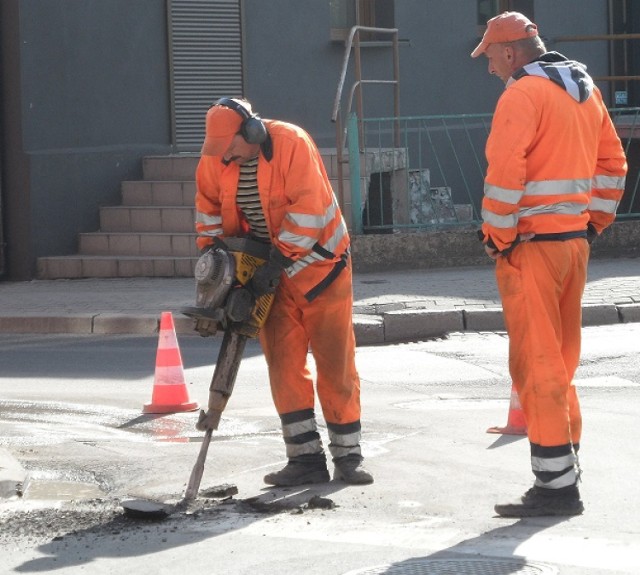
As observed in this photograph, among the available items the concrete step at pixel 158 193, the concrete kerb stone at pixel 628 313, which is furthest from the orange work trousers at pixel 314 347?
the concrete step at pixel 158 193

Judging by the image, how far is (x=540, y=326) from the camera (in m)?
5.78

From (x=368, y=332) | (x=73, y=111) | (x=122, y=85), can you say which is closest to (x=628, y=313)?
(x=368, y=332)

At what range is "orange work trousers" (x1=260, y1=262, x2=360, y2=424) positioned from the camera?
6.53 meters

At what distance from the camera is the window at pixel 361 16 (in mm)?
17672

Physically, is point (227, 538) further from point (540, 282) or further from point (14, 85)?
point (14, 85)

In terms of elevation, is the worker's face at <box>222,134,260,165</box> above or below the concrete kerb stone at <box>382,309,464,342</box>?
above

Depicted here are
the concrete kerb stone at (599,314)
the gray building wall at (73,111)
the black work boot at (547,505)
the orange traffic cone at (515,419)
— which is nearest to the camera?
the black work boot at (547,505)

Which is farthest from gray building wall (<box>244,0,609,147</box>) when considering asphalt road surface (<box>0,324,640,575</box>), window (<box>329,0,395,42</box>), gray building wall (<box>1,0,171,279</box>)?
asphalt road surface (<box>0,324,640,575</box>)

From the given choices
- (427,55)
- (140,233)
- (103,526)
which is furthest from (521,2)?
(103,526)

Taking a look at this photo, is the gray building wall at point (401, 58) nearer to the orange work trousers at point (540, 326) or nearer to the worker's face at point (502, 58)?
the worker's face at point (502, 58)

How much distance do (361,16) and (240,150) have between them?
1173 centimetres

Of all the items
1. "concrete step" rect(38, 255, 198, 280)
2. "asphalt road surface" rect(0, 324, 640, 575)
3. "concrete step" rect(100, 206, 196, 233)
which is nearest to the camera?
"asphalt road surface" rect(0, 324, 640, 575)

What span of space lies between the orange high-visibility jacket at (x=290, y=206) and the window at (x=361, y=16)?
37.0ft

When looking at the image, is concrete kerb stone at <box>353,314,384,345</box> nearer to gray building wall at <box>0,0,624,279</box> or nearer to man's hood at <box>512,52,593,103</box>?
gray building wall at <box>0,0,624,279</box>
